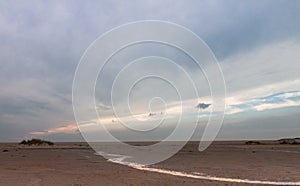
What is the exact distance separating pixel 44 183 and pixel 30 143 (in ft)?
302

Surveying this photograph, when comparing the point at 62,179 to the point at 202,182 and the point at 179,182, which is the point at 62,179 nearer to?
the point at 179,182

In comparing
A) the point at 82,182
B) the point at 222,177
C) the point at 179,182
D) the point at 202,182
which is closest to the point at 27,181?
the point at 82,182

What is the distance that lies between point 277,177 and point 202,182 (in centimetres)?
642

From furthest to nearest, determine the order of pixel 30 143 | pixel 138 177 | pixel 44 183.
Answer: pixel 30 143, pixel 138 177, pixel 44 183

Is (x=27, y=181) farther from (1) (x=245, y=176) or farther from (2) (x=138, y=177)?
(1) (x=245, y=176)

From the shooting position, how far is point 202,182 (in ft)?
72.4

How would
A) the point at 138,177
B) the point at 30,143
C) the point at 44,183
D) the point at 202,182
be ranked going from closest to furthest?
1. the point at 44,183
2. the point at 202,182
3. the point at 138,177
4. the point at 30,143

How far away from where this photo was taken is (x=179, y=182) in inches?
843

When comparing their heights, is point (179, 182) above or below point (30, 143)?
below

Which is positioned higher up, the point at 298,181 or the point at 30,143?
the point at 30,143

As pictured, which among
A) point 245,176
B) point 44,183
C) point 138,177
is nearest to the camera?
point 44,183

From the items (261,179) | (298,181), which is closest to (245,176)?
(261,179)

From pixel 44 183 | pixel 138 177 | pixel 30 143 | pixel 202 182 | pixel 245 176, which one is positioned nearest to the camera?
pixel 44 183

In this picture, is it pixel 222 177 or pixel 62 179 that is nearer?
pixel 62 179
